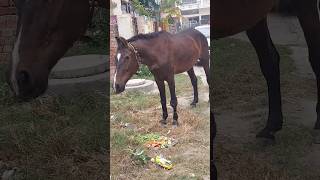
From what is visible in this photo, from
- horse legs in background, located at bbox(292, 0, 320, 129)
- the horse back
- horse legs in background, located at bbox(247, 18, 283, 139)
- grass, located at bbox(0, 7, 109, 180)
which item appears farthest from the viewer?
grass, located at bbox(0, 7, 109, 180)

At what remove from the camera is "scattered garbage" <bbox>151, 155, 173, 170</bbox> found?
6.29 ft

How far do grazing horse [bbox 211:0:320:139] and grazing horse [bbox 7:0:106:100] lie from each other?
0.62m

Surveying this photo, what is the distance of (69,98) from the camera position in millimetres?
2559

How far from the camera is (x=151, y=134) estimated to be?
1896 mm

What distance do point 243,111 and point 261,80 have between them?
0.73ft

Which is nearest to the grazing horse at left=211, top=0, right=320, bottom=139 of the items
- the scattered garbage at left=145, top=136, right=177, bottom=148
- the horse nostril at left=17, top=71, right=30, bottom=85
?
the scattered garbage at left=145, top=136, right=177, bottom=148

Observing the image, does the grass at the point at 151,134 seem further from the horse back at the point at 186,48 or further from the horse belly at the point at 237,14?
the horse belly at the point at 237,14

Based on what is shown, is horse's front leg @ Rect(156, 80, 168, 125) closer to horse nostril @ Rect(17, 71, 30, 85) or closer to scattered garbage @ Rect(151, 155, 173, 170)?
scattered garbage @ Rect(151, 155, 173, 170)

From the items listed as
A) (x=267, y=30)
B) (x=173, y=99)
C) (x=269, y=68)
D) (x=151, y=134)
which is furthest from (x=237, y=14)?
(x=151, y=134)

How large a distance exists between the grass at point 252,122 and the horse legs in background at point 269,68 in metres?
0.03

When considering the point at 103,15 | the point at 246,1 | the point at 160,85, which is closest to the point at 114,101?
the point at 160,85

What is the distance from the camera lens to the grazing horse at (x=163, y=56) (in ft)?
5.97

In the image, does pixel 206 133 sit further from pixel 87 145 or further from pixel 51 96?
pixel 87 145

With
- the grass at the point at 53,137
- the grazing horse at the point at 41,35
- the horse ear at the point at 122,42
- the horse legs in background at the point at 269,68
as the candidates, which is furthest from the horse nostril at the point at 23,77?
the horse legs in background at the point at 269,68
